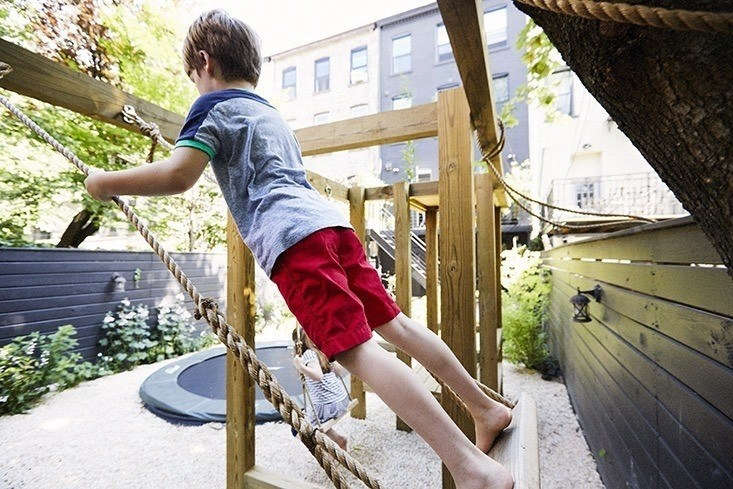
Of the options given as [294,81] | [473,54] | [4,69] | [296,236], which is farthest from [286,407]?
[294,81]

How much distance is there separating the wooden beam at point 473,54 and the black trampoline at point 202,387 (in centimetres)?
232

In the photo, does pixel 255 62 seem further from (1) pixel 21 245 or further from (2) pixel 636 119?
(1) pixel 21 245

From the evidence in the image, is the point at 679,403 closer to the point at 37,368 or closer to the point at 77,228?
the point at 37,368

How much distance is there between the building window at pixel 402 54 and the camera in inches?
612

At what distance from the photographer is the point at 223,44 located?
1.34m

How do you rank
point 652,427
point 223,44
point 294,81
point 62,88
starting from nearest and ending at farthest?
point 223,44
point 62,88
point 652,427
point 294,81

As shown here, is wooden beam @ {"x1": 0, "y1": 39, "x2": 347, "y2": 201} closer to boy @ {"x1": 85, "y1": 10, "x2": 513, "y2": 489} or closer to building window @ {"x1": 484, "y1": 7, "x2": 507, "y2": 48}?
boy @ {"x1": 85, "y1": 10, "x2": 513, "y2": 489}

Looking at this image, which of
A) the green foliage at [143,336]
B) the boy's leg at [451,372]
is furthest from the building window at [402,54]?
the boy's leg at [451,372]

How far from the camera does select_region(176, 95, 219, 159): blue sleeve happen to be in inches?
45.1

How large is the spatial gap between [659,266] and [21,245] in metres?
6.88

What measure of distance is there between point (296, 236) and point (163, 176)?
441 millimetres

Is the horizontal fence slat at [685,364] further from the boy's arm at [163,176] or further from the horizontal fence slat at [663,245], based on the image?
the boy's arm at [163,176]

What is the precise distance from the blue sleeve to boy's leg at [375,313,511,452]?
2.65ft

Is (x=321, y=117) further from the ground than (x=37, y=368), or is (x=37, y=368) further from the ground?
(x=321, y=117)
